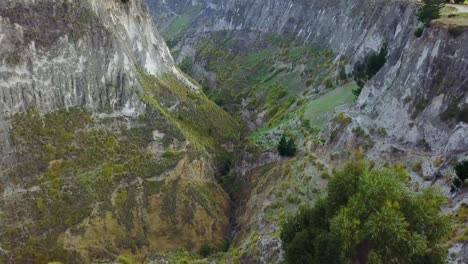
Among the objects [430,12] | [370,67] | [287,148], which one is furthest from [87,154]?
[430,12]

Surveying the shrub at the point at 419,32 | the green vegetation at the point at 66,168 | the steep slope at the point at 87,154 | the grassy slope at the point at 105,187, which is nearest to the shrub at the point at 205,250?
the grassy slope at the point at 105,187

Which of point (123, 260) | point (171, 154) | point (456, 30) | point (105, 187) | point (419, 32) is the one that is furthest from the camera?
point (171, 154)

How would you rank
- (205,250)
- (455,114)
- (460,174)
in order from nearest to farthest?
(460,174)
(455,114)
(205,250)

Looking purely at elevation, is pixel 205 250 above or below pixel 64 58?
below

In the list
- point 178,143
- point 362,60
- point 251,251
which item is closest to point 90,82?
point 178,143

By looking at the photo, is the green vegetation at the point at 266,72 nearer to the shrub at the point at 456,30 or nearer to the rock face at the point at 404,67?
the rock face at the point at 404,67

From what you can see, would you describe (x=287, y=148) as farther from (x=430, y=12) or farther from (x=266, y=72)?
(x=266, y=72)

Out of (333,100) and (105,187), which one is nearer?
(105,187)

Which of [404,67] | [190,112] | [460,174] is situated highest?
[404,67]
